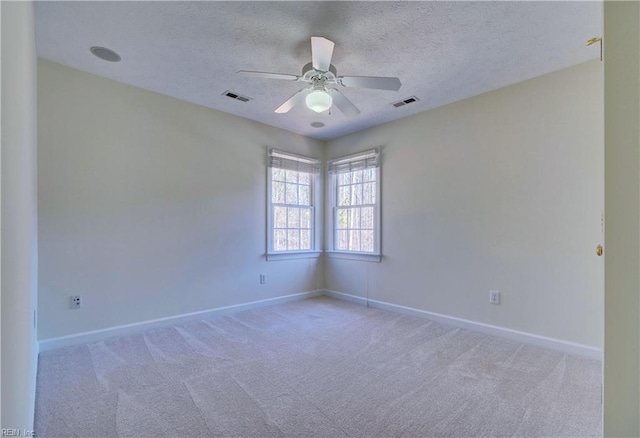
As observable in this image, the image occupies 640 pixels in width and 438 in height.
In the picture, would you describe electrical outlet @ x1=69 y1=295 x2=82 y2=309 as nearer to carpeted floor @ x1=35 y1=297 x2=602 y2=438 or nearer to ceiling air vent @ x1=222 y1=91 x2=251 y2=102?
carpeted floor @ x1=35 y1=297 x2=602 y2=438

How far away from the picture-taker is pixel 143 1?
190 cm

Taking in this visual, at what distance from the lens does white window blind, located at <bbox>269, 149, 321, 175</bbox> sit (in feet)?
13.9

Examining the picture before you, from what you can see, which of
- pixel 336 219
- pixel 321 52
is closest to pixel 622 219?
pixel 321 52

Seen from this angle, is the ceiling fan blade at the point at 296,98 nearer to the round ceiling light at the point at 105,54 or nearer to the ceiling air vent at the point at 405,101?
the ceiling air vent at the point at 405,101

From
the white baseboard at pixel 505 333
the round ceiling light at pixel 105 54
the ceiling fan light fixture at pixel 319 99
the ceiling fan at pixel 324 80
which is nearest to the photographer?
the ceiling fan at pixel 324 80

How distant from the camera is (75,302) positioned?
109 inches

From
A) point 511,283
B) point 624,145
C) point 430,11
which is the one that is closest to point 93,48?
point 430,11

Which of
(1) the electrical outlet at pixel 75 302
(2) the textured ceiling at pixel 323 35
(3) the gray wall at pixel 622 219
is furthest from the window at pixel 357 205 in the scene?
(3) the gray wall at pixel 622 219

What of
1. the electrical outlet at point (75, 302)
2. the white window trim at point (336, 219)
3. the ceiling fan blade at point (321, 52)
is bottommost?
the electrical outlet at point (75, 302)

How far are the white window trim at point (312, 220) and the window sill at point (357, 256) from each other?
0.24m

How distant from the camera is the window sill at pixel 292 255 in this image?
13.9ft

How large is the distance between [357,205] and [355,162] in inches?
24.9

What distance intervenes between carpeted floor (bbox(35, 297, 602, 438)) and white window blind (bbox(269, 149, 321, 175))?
89.9 inches

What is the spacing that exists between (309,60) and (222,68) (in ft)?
2.63
